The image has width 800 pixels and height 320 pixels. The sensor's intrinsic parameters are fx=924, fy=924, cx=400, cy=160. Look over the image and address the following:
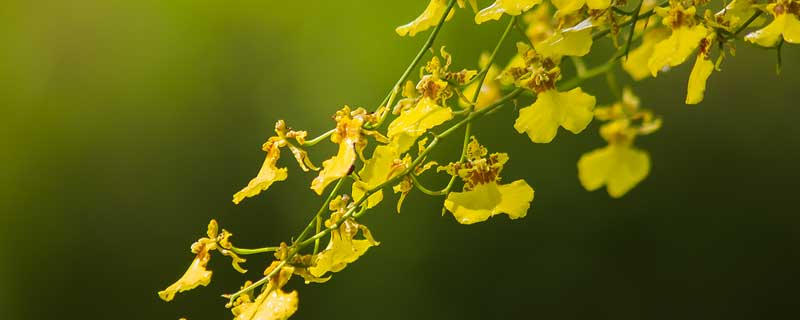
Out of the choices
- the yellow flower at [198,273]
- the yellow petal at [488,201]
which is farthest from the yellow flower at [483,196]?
the yellow flower at [198,273]

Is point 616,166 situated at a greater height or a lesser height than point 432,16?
lesser

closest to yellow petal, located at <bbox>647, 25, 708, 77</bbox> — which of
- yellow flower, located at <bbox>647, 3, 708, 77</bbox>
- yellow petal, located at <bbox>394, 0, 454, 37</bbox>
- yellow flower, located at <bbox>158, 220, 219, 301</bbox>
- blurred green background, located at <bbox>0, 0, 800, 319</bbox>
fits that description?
yellow flower, located at <bbox>647, 3, 708, 77</bbox>

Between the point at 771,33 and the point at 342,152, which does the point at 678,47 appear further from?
the point at 342,152

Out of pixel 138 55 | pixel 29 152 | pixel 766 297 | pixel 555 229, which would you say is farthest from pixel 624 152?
pixel 29 152

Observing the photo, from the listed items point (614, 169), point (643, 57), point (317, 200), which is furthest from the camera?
point (317, 200)

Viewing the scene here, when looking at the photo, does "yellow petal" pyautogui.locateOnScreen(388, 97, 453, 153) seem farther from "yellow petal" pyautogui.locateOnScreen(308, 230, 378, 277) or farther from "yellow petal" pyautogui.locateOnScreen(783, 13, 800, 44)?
"yellow petal" pyautogui.locateOnScreen(783, 13, 800, 44)

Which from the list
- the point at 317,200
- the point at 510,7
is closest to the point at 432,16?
the point at 510,7

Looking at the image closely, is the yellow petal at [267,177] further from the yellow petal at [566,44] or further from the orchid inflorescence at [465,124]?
the yellow petal at [566,44]
